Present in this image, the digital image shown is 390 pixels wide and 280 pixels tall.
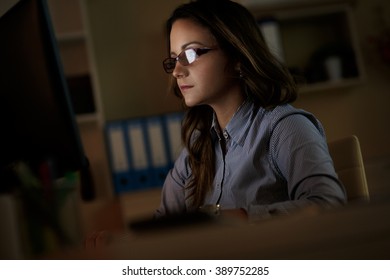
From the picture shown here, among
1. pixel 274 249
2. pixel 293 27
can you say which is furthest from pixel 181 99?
pixel 274 249

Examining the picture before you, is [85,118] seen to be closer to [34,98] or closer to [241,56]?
[34,98]

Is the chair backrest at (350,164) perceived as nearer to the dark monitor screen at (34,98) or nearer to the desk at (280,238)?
the desk at (280,238)

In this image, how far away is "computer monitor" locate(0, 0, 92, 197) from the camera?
0.74 meters

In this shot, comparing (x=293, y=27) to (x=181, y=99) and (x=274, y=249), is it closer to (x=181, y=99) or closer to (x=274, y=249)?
(x=181, y=99)

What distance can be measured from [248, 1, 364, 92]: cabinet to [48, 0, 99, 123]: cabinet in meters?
0.38

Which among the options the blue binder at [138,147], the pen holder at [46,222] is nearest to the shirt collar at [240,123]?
the blue binder at [138,147]

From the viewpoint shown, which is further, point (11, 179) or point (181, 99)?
point (181, 99)

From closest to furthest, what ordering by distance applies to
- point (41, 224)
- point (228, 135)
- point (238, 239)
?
point (238, 239)
point (41, 224)
point (228, 135)

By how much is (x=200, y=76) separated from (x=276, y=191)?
0.25m

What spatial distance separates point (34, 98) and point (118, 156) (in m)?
0.31

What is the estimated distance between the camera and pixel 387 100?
795 millimetres

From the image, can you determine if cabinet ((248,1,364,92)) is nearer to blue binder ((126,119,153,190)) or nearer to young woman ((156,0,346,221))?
young woman ((156,0,346,221))
